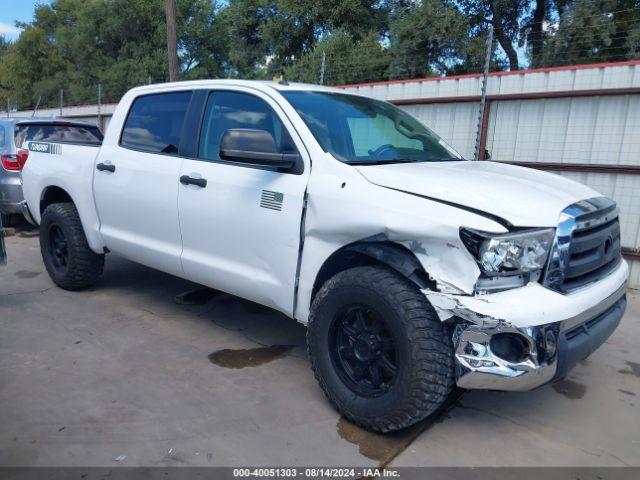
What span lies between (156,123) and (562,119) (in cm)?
502

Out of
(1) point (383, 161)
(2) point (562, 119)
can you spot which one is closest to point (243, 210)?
(1) point (383, 161)

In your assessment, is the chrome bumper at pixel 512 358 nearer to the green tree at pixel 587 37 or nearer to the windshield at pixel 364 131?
the windshield at pixel 364 131

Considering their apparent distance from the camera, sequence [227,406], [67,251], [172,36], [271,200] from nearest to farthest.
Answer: [227,406], [271,200], [67,251], [172,36]

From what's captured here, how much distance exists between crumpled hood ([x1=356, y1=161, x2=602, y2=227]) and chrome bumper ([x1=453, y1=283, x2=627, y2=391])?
506 millimetres

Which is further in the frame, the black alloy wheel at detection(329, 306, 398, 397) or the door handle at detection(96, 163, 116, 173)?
the door handle at detection(96, 163, 116, 173)

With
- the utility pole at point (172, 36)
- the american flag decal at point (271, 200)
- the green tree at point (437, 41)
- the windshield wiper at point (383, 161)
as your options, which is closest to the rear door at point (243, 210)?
the american flag decal at point (271, 200)

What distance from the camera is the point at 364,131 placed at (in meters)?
3.75

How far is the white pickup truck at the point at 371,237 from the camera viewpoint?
2553 millimetres

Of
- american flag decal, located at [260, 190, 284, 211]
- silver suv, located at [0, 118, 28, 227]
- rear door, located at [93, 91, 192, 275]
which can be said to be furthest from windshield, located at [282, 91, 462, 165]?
silver suv, located at [0, 118, 28, 227]

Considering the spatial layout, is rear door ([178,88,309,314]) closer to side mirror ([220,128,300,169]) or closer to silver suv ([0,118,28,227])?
side mirror ([220,128,300,169])

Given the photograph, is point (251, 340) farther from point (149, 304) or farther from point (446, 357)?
point (446, 357)

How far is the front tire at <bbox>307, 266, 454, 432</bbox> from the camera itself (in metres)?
2.64

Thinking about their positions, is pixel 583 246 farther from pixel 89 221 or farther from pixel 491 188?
pixel 89 221

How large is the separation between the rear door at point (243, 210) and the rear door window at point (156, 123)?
1.00 ft
